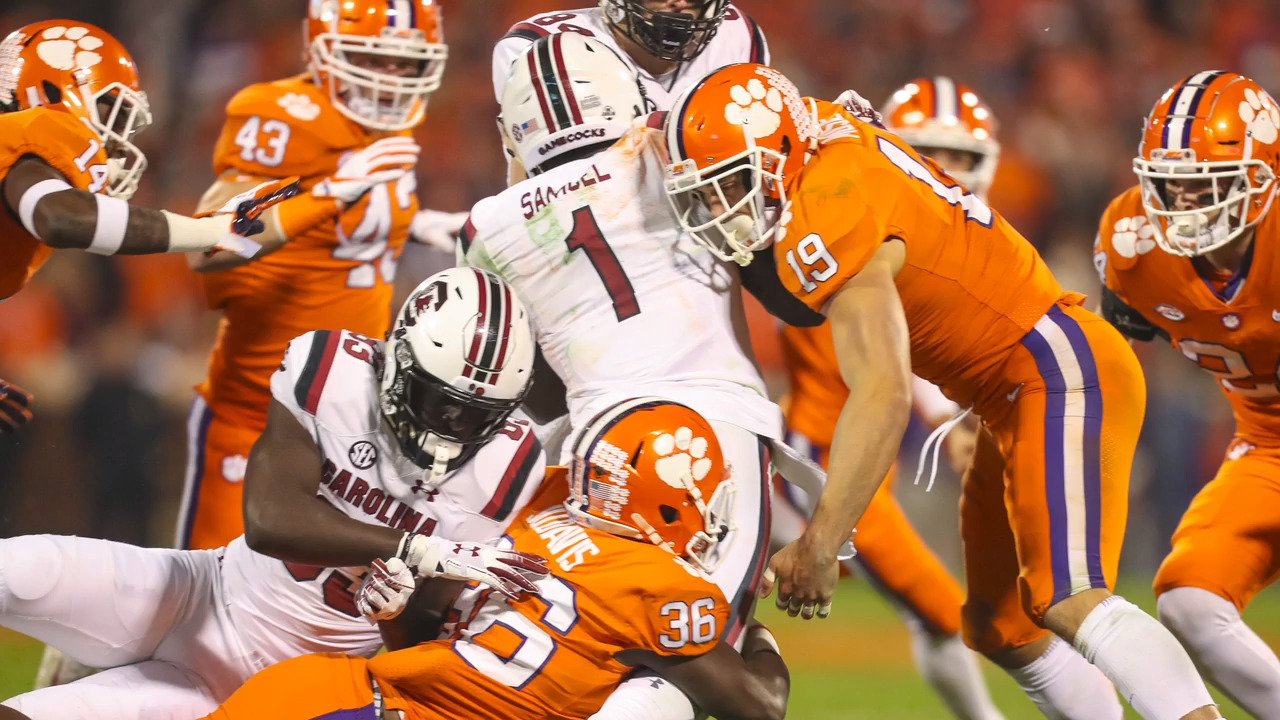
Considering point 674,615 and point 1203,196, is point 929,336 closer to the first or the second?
point 1203,196

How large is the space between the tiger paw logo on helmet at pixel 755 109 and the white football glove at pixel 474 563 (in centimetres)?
109

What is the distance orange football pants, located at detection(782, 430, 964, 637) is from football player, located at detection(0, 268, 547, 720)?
141cm

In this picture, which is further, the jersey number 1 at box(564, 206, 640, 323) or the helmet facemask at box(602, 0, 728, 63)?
the helmet facemask at box(602, 0, 728, 63)

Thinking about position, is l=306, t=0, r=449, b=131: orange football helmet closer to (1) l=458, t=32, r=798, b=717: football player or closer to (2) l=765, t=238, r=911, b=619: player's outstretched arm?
(1) l=458, t=32, r=798, b=717: football player

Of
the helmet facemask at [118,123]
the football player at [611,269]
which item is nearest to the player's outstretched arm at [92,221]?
the helmet facemask at [118,123]

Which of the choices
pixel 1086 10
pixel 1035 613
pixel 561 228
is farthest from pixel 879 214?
pixel 1086 10

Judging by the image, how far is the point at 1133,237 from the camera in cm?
405

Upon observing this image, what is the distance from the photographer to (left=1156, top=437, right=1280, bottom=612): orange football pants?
3869mm

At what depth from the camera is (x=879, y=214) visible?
129 inches

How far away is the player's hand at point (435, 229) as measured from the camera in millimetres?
5000

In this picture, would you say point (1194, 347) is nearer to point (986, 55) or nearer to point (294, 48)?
point (986, 55)

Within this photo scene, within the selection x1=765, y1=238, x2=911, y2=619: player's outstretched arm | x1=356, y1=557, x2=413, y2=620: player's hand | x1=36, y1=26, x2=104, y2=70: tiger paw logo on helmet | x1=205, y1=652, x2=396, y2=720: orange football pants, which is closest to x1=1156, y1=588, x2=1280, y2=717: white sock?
x1=765, y1=238, x2=911, y2=619: player's outstretched arm

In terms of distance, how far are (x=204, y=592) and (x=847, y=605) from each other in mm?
5611

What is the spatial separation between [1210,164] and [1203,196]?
0.13 metres
